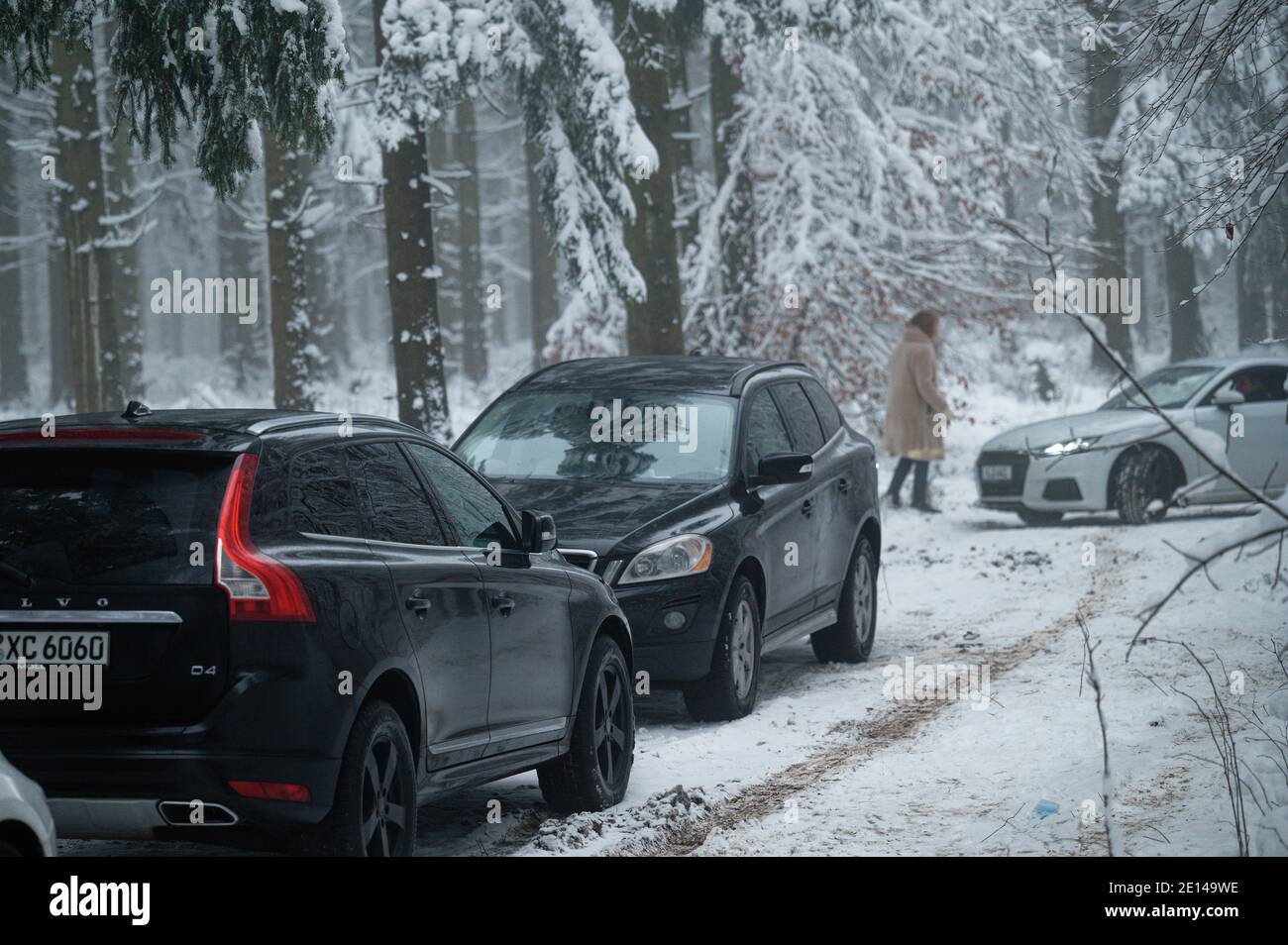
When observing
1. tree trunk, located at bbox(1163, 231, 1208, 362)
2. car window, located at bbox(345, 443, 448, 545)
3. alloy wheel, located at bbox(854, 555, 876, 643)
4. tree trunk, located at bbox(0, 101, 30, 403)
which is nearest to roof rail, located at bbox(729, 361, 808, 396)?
alloy wheel, located at bbox(854, 555, 876, 643)

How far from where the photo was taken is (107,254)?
21266mm

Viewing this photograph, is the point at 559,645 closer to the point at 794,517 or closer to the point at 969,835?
the point at 969,835

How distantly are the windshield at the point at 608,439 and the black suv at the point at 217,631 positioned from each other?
14.1 feet

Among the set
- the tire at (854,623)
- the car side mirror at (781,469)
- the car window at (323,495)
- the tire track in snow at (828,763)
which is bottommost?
the tire track in snow at (828,763)

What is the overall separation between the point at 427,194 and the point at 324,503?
35.4ft

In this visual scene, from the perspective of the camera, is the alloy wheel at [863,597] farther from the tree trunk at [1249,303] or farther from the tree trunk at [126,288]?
the tree trunk at [1249,303]

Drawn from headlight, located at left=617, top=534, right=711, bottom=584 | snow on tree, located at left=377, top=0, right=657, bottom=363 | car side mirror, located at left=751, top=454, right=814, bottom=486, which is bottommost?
headlight, located at left=617, top=534, right=711, bottom=584

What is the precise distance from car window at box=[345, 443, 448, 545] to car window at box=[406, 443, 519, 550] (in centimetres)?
16

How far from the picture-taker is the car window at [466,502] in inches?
270

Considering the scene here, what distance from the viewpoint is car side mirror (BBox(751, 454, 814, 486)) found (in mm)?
10109

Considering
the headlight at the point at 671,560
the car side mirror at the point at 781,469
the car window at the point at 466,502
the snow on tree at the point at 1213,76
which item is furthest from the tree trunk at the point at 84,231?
the snow on tree at the point at 1213,76

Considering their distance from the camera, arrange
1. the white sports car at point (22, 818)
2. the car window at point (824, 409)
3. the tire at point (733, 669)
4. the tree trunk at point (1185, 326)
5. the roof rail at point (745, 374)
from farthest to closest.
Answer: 1. the tree trunk at point (1185, 326)
2. the car window at point (824, 409)
3. the roof rail at point (745, 374)
4. the tire at point (733, 669)
5. the white sports car at point (22, 818)

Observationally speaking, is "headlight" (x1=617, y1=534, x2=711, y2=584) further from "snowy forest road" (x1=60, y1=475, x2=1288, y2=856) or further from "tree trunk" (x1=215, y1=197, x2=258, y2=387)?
"tree trunk" (x1=215, y1=197, x2=258, y2=387)

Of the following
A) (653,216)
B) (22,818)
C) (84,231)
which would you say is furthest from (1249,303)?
(22,818)
